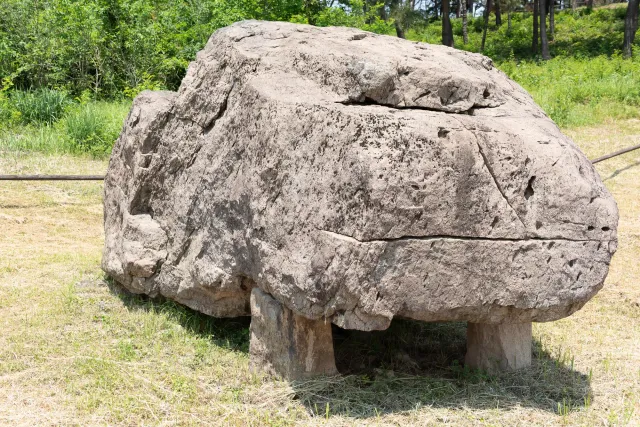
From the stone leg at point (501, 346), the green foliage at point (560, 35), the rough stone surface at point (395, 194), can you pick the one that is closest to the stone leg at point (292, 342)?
the rough stone surface at point (395, 194)

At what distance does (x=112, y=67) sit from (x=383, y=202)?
11.8m

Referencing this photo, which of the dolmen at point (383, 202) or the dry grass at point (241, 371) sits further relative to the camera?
the dry grass at point (241, 371)

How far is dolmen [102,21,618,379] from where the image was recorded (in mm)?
3416

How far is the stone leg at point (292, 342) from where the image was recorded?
13.0 ft

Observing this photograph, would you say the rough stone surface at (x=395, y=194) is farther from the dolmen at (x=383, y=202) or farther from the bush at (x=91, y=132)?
the bush at (x=91, y=132)

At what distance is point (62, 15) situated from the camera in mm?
13328

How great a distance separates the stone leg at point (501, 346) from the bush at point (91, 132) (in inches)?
315

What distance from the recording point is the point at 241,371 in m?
4.26

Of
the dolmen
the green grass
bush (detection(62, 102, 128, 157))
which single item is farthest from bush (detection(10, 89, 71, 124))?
the dolmen

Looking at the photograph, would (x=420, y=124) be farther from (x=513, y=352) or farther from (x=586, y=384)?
(x=586, y=384)

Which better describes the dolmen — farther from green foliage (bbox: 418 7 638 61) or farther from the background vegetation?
green foliage (bbox: 418 7 638 61)

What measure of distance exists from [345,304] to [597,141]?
914 centimetres

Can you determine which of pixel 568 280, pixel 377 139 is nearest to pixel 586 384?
pixel 568 280

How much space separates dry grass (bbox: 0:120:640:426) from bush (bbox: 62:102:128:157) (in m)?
4.78
